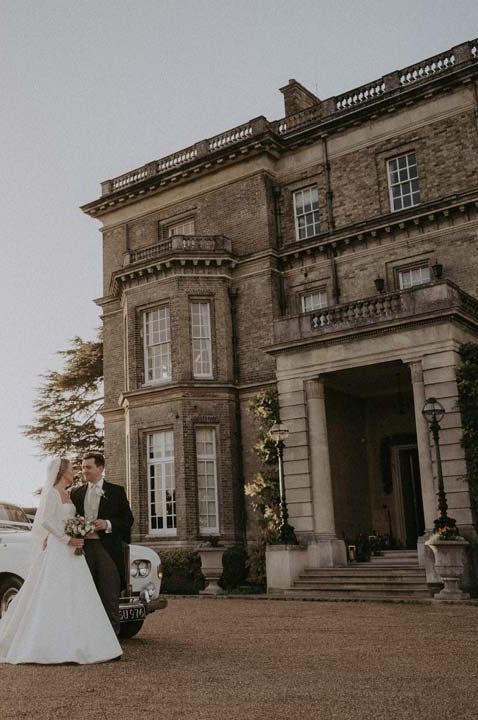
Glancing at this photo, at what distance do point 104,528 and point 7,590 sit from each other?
2188 mm

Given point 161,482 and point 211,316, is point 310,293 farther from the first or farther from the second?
point 161,482

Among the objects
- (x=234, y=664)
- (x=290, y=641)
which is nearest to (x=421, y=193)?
(x=290, y=641)

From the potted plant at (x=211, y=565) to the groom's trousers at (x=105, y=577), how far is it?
1177 cm

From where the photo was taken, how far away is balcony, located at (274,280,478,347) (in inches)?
660

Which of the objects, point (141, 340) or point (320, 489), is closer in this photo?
point (320, 489)

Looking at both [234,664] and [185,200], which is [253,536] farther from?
[234,664]

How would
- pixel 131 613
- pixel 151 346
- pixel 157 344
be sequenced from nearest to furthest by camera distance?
pixel 131 613
pixel 157 344
pixel 151 346

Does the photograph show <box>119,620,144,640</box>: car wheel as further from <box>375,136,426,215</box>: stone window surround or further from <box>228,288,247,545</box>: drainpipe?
<box>375,136,426,215</box>: stone window surround

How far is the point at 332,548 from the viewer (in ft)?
57.5

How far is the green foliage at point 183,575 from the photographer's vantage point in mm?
20141

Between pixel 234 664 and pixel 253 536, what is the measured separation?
15.2m

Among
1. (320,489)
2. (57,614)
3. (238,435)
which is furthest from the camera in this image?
(238,435)

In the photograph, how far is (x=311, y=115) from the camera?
24609 mm

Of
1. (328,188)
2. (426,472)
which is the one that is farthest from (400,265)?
(426,472)
